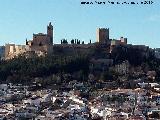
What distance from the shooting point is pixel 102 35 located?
64.9 metres

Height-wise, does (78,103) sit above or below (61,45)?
below

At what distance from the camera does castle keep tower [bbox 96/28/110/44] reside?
63969mm

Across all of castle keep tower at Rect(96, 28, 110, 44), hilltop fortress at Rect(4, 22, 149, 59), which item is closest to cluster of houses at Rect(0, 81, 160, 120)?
hilltop fortress at Rect(4, 22, 149, 59)

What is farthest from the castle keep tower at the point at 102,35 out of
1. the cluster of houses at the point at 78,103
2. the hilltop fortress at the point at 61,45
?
the cluster of houses at the point at 78,103

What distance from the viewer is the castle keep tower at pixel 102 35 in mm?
63969

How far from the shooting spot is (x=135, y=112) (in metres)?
38.1

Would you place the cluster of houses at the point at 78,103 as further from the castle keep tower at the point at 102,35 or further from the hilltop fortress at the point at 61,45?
the castle keep tower at the point at 102,35

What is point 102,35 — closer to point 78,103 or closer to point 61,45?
point 61,45

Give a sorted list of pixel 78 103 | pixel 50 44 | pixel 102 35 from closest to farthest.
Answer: pixel 78 103, pixel 50 44, pixel 102 35

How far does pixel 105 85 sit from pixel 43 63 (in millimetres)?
7406

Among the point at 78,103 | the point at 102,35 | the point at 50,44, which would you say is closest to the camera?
the point at 78,103

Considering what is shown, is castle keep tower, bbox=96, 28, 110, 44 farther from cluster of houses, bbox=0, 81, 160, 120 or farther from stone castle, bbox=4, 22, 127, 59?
cluster of houses, bbox=0, 81, 160, 120

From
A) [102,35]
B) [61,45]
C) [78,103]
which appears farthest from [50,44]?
[78,103]

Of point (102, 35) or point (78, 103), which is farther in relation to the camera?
point (102, 35)
